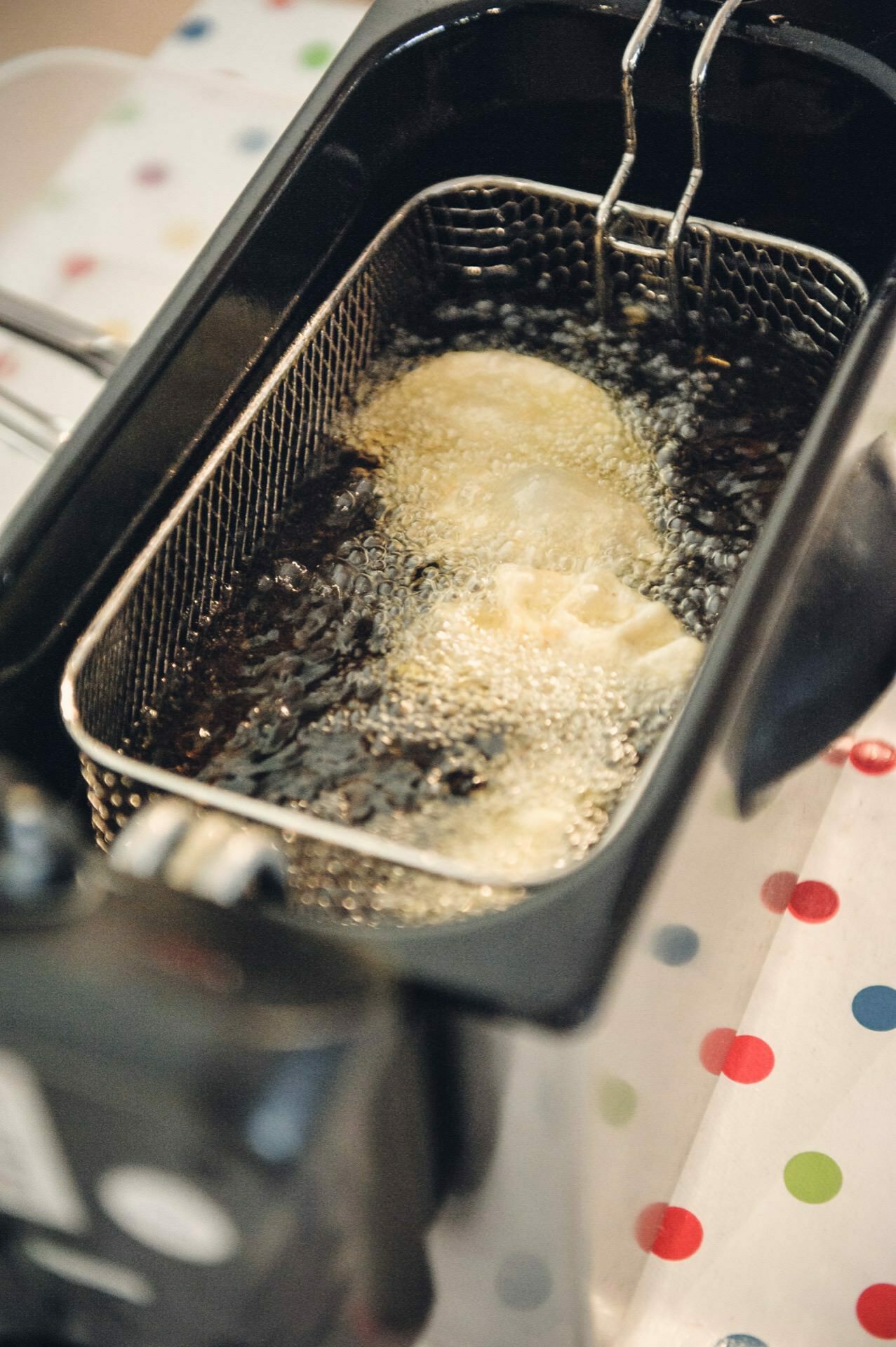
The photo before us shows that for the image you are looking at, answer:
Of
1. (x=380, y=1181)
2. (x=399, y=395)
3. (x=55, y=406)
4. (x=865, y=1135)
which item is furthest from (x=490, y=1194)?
(x=55, y=406)

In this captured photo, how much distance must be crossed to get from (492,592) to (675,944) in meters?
0.33

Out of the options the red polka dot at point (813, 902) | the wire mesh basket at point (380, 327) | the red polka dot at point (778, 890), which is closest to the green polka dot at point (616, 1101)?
the wire mesh basket at point (380, 327)

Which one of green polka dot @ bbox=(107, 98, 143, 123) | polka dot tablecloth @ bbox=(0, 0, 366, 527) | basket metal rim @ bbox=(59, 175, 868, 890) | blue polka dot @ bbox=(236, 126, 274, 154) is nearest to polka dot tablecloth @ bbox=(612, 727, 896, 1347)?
basket metal rim @ bbox=(59, 175, 868, 890)

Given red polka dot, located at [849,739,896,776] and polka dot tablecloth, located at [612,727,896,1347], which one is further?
red polka dot, located at [849,739,896,776]

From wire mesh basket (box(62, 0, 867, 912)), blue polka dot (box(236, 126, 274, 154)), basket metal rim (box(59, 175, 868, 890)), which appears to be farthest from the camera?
blue polka dot (box(236, 126, 274, 154))

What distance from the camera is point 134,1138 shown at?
488 mm

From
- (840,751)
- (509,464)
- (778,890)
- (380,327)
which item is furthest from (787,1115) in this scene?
(380,327)

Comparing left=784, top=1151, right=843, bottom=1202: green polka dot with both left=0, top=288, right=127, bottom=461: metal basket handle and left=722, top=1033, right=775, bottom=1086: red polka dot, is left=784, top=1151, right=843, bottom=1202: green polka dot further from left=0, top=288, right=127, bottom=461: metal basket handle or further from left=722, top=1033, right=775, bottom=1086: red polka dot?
left=0, top=288, right=127, bottom=461: metal basket handle

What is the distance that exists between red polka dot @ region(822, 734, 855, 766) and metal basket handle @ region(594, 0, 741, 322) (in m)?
0.36

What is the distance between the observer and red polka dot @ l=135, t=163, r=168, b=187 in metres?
1.37

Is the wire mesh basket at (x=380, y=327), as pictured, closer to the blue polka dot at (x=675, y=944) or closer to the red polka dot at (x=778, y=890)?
the blue polka dot at (x=675, y=944)

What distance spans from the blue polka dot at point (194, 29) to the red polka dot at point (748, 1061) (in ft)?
4.12

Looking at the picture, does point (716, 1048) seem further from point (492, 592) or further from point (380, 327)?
point (380, 327)

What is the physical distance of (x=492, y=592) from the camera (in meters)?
0.90
